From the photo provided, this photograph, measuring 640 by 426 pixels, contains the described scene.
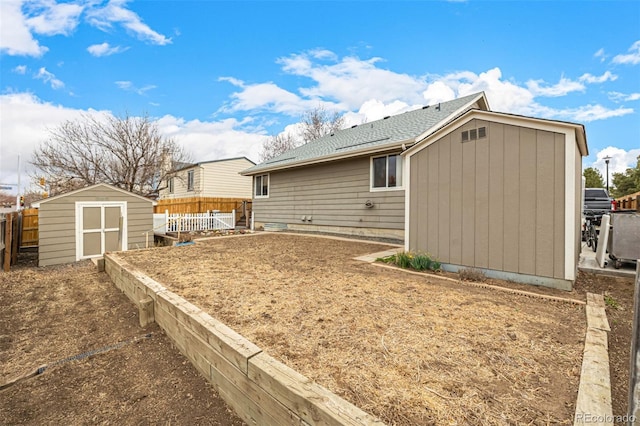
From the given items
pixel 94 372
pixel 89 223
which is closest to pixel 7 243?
pixel 89 223

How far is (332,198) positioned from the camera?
34.8ft

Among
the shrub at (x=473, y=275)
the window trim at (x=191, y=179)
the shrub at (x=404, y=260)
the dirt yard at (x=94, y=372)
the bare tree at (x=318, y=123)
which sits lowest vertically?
the dirt yard at (x=94, y=372)

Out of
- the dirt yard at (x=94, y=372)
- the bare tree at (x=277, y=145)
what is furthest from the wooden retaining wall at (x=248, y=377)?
the bare tree at (x=277, y=145)

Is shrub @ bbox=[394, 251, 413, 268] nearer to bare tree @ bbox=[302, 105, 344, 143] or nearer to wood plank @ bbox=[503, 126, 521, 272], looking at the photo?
wood plank @ bbox=[503, 126, 521, 272]

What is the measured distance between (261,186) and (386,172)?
23.7ft

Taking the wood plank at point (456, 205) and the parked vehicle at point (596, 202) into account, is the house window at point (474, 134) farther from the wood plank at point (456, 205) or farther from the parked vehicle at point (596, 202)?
the parked vehicle at point (596, 202)

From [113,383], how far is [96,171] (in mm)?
19847

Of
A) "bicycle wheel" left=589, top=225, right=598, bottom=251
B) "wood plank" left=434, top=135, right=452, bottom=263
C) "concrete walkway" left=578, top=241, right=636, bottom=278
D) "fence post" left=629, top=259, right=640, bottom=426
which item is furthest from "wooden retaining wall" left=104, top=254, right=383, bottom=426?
"bicycle wheel" left=589, top=225, right=598, bottom=251

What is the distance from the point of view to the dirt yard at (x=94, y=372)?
2.25m

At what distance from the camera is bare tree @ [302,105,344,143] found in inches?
1079

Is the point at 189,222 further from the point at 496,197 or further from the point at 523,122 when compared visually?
the point at 523,122

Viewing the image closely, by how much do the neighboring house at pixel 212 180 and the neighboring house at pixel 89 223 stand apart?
11017mm

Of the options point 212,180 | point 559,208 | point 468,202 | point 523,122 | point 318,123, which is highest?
point 318,123

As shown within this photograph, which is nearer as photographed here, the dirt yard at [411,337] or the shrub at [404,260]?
the dirt yard at [411,337]
